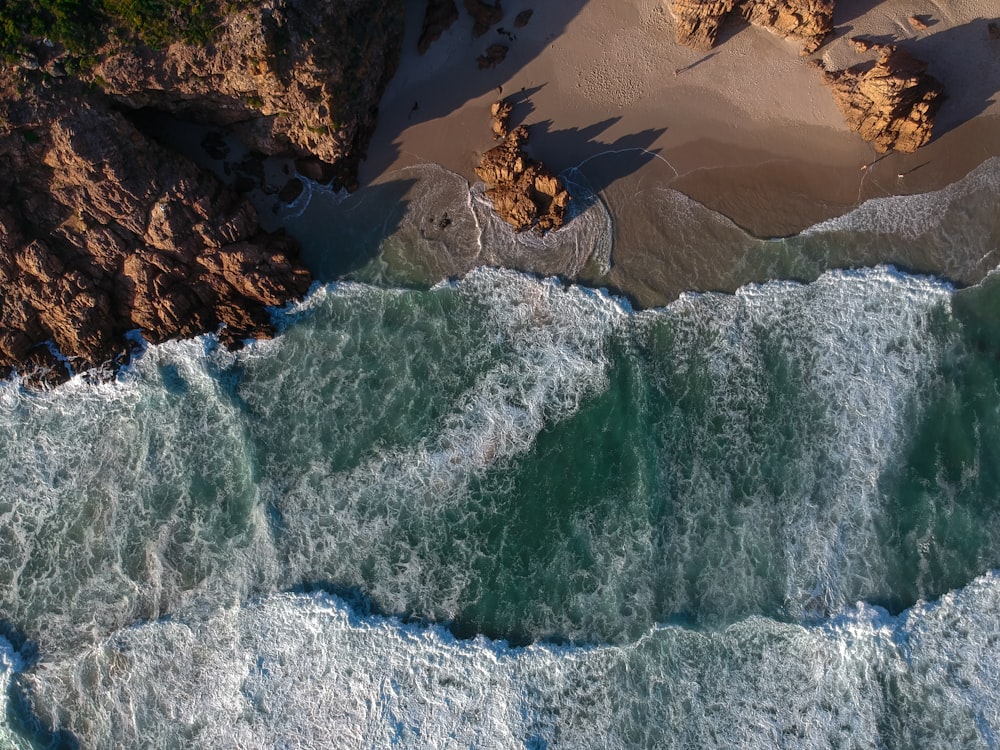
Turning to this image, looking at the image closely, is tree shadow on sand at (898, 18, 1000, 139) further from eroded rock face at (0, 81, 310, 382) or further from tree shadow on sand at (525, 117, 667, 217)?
eroded rock face at (0, 81, 310, 382)

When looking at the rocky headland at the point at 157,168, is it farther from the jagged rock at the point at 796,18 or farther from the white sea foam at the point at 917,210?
the white sea foam at the point at 917,210

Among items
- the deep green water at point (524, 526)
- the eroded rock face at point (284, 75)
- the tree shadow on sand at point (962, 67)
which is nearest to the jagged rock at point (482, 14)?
the eroded rock face at point (284, 75)

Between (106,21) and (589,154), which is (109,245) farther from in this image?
(589,154)

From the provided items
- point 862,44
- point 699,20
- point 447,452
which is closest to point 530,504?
point 447,452

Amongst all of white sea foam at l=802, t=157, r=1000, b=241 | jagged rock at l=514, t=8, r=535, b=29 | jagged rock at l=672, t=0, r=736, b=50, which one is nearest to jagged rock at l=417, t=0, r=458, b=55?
jagged rock at l=514, t=8, r=535, b=29


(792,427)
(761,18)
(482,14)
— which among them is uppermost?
(482,14)

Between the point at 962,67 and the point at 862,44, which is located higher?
the point at 862,44

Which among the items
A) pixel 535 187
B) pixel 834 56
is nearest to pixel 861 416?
pixel 834 56

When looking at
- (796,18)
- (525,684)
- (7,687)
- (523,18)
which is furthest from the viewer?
(523,18)
